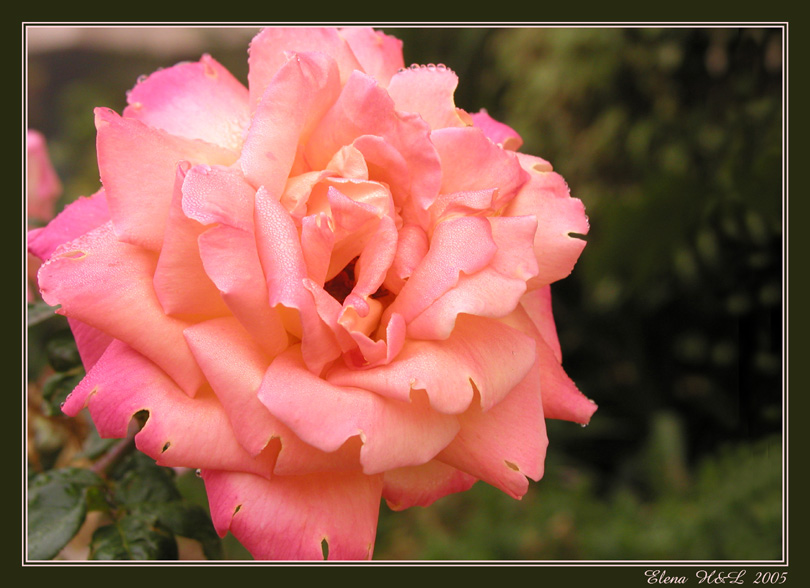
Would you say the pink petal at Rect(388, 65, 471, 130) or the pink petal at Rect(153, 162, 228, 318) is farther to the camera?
the pink petal at Rect(388, 65, 471, 130)

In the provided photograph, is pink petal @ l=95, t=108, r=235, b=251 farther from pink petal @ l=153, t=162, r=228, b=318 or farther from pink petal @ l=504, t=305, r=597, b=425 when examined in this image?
pink petal @ l=504, t=305, r=597, b=425

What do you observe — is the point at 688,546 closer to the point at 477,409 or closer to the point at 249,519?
the point at 477,409

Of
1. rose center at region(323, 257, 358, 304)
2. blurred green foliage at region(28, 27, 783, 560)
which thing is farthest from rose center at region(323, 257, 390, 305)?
blurred green foliage at region(28, 27, 783, 560)

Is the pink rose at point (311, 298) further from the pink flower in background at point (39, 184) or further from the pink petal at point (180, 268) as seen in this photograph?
the pink flower in background at point (39, 184)

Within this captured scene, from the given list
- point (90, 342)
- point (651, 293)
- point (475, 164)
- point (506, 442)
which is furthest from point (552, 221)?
point (651, 293)

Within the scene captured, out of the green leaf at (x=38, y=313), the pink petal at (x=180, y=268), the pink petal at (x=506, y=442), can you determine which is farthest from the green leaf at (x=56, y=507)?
the pink petal at (x=506, y=442)
